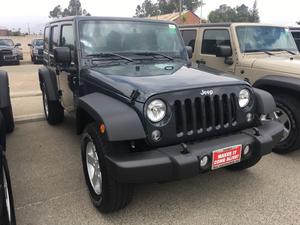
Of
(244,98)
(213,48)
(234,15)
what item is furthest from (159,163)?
(234,15)

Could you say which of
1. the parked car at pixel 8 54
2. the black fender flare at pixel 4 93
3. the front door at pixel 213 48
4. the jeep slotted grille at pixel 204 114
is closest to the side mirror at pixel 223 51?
the front door at pixel 213 48

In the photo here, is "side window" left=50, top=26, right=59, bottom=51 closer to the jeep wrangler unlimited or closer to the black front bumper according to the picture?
the jeep wrangler unlimited

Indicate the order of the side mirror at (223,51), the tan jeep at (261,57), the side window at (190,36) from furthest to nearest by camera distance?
the side window at (190,36) → the side mirror at (223,51) → the tan jeep at (261,57)

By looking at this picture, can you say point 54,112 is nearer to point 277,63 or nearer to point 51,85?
point 51,85

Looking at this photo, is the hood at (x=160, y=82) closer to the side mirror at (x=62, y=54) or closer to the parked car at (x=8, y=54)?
the side mirror at (x=62, y=54)

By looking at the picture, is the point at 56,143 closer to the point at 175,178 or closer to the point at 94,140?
the point at 94,140

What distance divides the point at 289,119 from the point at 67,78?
3076 millimetres

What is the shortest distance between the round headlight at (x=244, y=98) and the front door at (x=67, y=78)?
6.39ft

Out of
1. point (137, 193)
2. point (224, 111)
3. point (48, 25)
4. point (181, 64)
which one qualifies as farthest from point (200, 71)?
point (48, 25)

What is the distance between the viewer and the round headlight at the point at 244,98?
2986mm

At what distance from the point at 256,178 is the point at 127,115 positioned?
1.96 metres

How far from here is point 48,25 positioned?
17.9 ft

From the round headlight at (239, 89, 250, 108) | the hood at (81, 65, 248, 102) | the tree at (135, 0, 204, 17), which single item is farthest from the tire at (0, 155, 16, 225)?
the tree at (135, 0, 204, 17)

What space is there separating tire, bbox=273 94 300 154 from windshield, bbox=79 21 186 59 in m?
1.50
